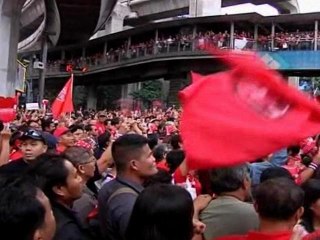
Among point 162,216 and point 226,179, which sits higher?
point 226,179

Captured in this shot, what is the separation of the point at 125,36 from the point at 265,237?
1551 inches

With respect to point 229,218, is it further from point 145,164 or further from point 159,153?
point 159,153

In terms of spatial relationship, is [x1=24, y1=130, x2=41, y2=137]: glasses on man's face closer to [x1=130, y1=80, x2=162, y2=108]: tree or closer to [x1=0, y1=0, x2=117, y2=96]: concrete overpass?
[x1=0, y1=0, x2=117, y2=96]: concrete overpass

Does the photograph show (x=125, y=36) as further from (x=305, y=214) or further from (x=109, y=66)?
(x=305, y=214)

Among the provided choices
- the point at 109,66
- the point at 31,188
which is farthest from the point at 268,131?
the point at 109,66

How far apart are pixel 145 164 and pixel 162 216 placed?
1.18 meters

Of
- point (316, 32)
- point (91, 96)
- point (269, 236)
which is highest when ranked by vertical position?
point (316, 32)

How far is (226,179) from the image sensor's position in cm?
344

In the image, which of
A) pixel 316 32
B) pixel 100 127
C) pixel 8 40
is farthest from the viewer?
pixel 316 32

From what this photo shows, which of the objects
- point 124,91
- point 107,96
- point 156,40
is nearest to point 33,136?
point 156,40

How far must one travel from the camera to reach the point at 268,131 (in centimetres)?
280

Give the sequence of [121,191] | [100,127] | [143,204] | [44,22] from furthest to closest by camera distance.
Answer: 1. [44,22]
2. [100,127]
3. [121,191]
4. [143,204]

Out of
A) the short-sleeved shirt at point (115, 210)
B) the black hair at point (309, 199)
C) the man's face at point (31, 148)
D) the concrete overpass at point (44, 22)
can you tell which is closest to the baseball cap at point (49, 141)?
the man's face at point (31, 148)

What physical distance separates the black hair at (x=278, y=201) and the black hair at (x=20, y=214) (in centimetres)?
108
